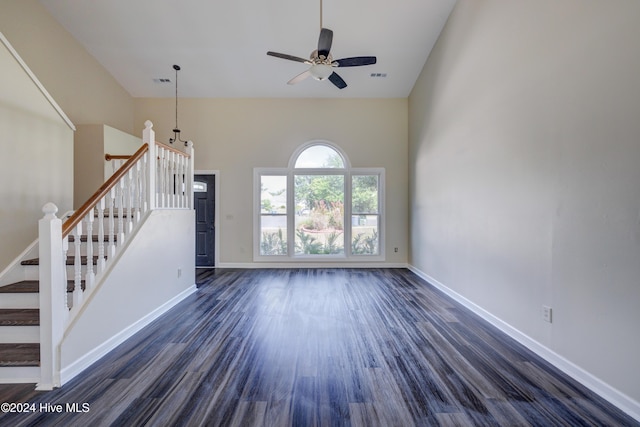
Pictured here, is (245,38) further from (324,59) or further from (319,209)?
(319,209)

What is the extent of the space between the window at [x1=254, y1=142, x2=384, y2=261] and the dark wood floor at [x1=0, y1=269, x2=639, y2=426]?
8.53 feet

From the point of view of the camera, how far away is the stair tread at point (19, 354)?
199 centimetres

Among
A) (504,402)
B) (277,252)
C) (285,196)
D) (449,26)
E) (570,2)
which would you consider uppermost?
(449,26)

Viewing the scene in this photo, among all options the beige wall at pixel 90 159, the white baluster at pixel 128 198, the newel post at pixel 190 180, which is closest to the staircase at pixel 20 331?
the white baluster at pixel 128 198

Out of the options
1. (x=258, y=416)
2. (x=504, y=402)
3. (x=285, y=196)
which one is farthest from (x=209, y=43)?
(x=504, y=402)

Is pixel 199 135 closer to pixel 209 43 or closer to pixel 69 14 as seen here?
pixel 209 43

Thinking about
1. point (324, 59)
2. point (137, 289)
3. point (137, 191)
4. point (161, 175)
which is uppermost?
point (324, 59)

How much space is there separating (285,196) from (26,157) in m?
3.93

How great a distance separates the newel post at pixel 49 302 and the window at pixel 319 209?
4.01 metres

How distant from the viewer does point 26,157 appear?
302cm

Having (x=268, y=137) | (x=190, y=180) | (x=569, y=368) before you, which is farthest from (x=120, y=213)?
(x=569, y=368)

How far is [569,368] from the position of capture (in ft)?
6.79

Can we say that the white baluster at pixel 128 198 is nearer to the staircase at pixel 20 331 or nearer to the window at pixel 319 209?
the staircase at pixel 20 331

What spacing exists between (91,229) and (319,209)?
4173 mm
